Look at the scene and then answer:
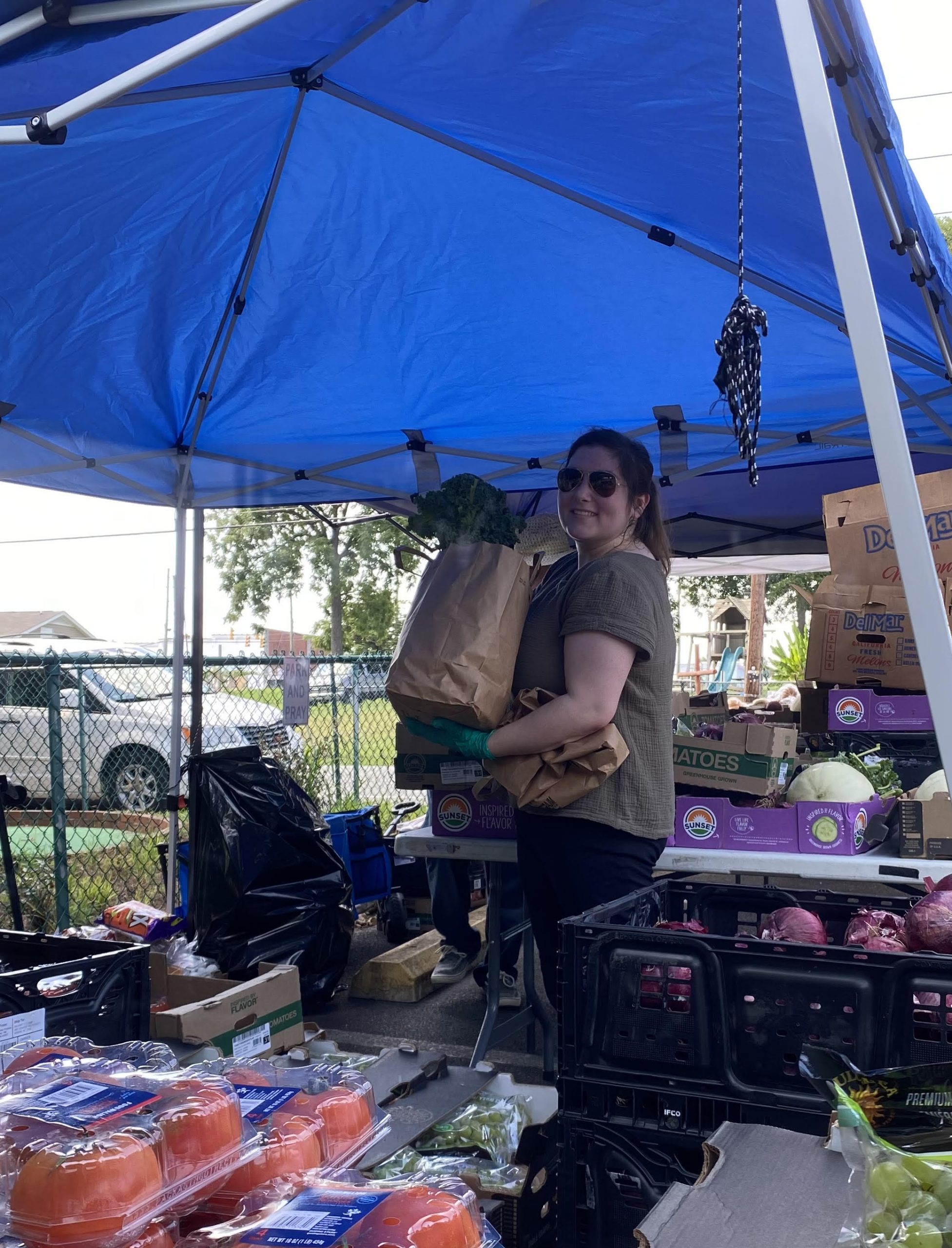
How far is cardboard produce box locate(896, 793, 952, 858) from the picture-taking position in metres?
3.33

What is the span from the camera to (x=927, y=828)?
336cm

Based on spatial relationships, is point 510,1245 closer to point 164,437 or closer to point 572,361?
point 572,361

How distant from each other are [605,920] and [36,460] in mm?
4079

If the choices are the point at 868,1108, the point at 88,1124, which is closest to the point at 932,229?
the point at 868,1108

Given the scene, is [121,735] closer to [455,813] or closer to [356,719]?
[356,719]

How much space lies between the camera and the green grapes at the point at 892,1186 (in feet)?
2.94

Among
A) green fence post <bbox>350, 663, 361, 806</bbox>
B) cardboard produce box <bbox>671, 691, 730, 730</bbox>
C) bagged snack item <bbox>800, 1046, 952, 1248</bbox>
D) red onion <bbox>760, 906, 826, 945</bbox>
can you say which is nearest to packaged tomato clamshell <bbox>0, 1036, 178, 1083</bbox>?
bagged snack item <bbox>800, 1046, 952, 1248</bbox>

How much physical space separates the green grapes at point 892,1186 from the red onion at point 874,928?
0.99m

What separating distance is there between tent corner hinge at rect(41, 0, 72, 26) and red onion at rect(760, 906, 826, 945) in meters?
1.99

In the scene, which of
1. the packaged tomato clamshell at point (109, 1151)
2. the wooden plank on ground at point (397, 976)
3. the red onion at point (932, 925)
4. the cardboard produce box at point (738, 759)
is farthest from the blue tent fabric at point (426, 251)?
the wooden plank on ground at point (397, 976)

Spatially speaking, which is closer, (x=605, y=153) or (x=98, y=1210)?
(x=98, y=1210)

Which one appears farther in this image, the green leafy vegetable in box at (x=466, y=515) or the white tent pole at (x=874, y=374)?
the green leafy vegetable in box at (x=466, y=515)

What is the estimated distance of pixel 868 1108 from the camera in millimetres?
1062

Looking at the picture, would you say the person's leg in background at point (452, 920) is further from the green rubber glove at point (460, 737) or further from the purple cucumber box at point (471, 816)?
the green rubber glove at point (460, 737)
